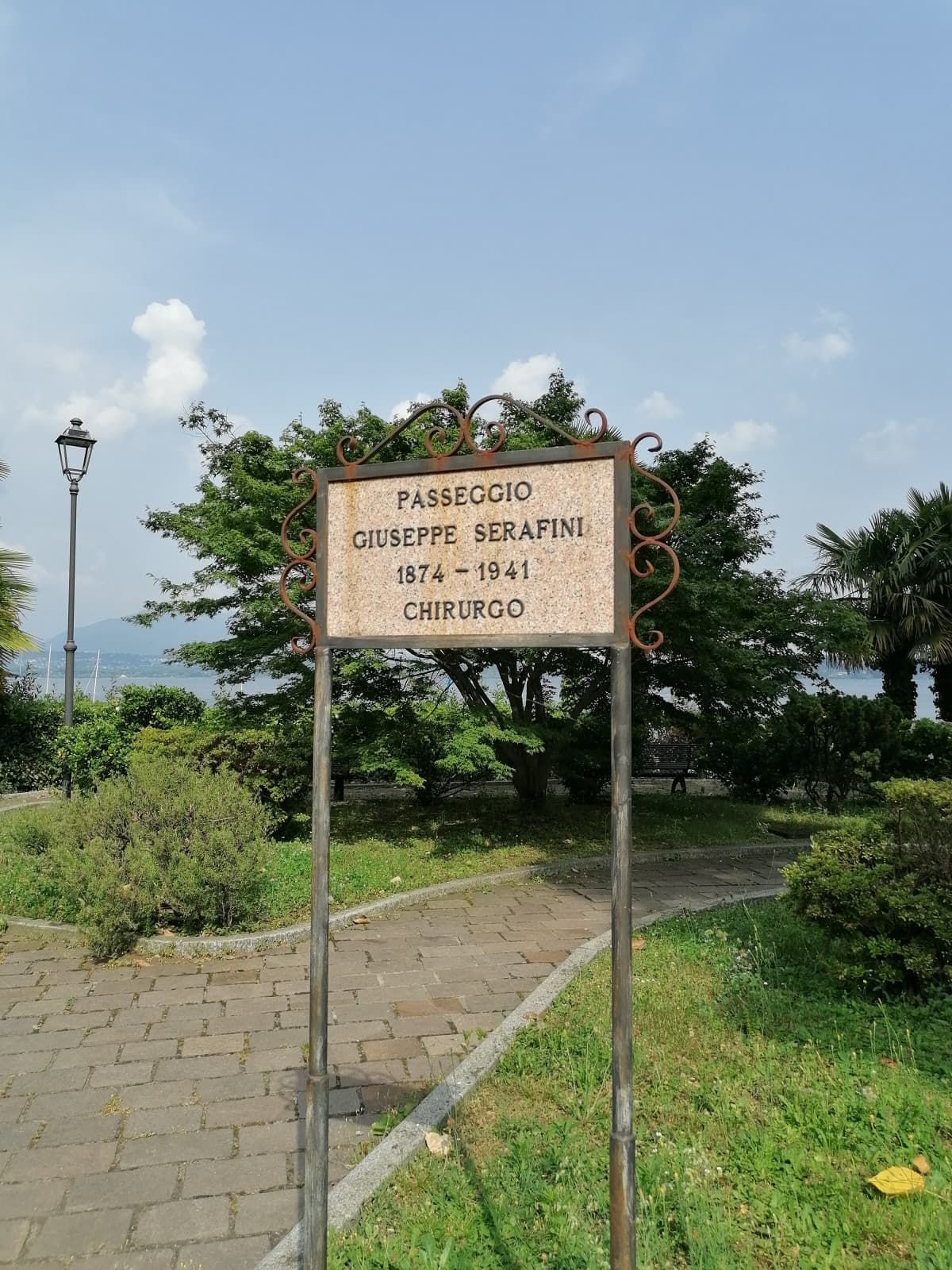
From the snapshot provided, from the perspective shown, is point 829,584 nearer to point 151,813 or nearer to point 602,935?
point 602,935

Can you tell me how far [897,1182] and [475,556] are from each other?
7.97 feet

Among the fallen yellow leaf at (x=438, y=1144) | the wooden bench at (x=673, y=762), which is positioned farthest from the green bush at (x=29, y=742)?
the fallen yellow leaf at (x=438, y=1144)

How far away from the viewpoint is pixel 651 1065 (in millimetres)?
3586

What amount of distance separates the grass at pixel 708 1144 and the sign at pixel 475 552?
1.82 m

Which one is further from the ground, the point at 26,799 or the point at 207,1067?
the point at 26,799

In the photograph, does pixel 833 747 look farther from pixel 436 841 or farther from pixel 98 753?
pixel 98 753

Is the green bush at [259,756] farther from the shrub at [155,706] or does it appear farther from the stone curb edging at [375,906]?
the shrub at [155,706]

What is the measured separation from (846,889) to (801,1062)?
0.93m

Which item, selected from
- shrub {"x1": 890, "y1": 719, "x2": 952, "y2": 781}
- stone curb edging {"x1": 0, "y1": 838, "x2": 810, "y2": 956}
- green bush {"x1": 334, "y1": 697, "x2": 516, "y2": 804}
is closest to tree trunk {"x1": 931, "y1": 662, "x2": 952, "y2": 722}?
shrub {"x1": 890, "y1": 719, "x2": 952, "y2": 781}

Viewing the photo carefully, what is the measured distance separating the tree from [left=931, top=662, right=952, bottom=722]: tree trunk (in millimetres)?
10303

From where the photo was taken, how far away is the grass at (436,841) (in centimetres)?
652

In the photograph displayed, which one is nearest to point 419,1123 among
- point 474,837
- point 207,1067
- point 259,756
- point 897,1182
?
point 207,1067

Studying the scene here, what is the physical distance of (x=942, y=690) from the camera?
58.3 ft

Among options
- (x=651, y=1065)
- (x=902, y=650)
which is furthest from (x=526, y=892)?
(x=902, y=650)
